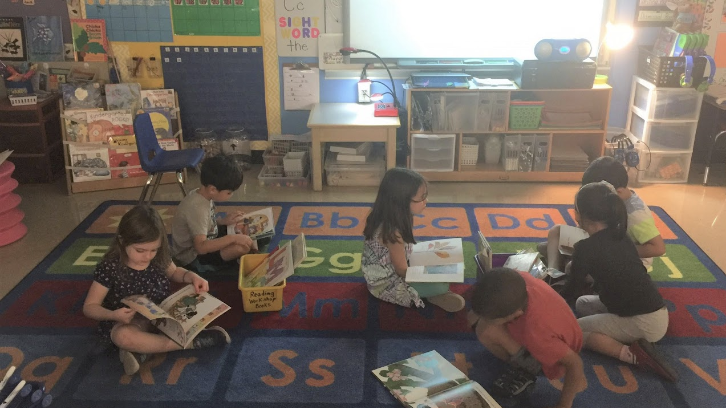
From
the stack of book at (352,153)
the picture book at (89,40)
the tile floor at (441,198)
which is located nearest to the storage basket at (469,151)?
the tile floor at (441,198)

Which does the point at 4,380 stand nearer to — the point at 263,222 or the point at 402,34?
the point at 263,222

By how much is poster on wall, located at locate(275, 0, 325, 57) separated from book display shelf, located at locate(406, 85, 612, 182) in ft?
2.74

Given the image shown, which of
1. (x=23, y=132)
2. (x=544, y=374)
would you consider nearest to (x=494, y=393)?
(x=544, y=374)

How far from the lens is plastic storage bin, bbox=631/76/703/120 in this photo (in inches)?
170

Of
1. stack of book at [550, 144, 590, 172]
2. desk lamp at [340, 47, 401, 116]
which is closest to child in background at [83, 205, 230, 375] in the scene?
desk lamp at [340, 47, 401, 116]

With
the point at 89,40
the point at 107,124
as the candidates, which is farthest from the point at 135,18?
the point at 107,124

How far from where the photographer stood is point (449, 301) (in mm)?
2867

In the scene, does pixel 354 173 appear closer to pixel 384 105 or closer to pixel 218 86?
pixel 384 105

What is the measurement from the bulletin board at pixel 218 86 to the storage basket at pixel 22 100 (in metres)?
0.88

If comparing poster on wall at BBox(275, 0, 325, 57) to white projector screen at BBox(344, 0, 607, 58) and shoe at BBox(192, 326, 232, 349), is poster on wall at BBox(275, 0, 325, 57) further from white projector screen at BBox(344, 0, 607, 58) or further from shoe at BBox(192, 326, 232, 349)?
shoe at BBox(192, 326, 232, 349)

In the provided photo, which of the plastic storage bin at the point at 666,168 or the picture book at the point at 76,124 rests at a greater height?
the picture book at the point at 76,124

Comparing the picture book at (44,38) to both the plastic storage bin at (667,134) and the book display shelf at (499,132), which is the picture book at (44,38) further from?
the plastic storage bin at (667,134)

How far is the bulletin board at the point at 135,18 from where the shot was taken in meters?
4.50

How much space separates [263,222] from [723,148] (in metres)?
3.56
